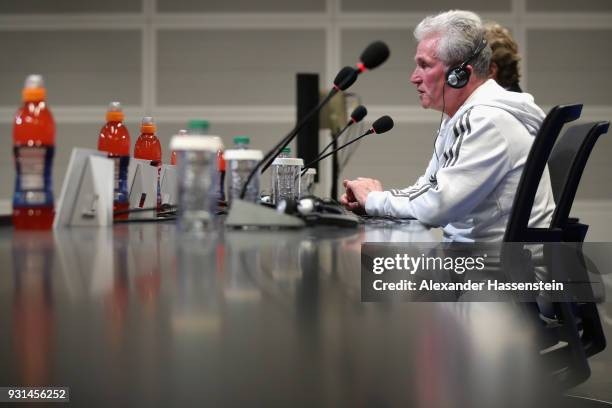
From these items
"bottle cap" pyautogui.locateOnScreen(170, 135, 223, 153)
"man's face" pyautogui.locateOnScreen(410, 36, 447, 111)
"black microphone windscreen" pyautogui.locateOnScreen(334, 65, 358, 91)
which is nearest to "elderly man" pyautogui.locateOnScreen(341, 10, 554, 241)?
"man's face" pyautogui.locateOnScreen(410, 36, 447, 111)

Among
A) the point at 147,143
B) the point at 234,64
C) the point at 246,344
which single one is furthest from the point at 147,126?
the point at 234,64

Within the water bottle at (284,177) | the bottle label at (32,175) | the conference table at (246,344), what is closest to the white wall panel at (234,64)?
the water bottle at (284,177)

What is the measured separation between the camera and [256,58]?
4277 mm

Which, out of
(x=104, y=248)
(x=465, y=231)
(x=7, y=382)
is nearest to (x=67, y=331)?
(x=7, y=382)

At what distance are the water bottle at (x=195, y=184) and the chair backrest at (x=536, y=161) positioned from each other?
2.33ft

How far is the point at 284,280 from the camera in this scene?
76 cm

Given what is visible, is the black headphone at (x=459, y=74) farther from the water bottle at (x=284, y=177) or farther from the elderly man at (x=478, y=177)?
the water bottle at (x=284, y=177)

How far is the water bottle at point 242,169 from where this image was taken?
119cm

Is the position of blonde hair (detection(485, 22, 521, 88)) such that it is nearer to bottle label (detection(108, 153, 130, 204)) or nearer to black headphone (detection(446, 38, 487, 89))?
black headphone (detection(446, 38, 487, 89))

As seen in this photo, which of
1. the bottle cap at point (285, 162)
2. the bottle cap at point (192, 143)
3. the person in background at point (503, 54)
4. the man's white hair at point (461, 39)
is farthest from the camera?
the person in background at point (503, 54)

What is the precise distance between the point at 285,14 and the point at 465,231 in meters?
2.91

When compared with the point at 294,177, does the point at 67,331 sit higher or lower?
lower

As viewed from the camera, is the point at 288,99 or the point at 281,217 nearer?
the point at 281,217

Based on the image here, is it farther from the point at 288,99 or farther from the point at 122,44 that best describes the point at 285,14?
the point at 122,44
